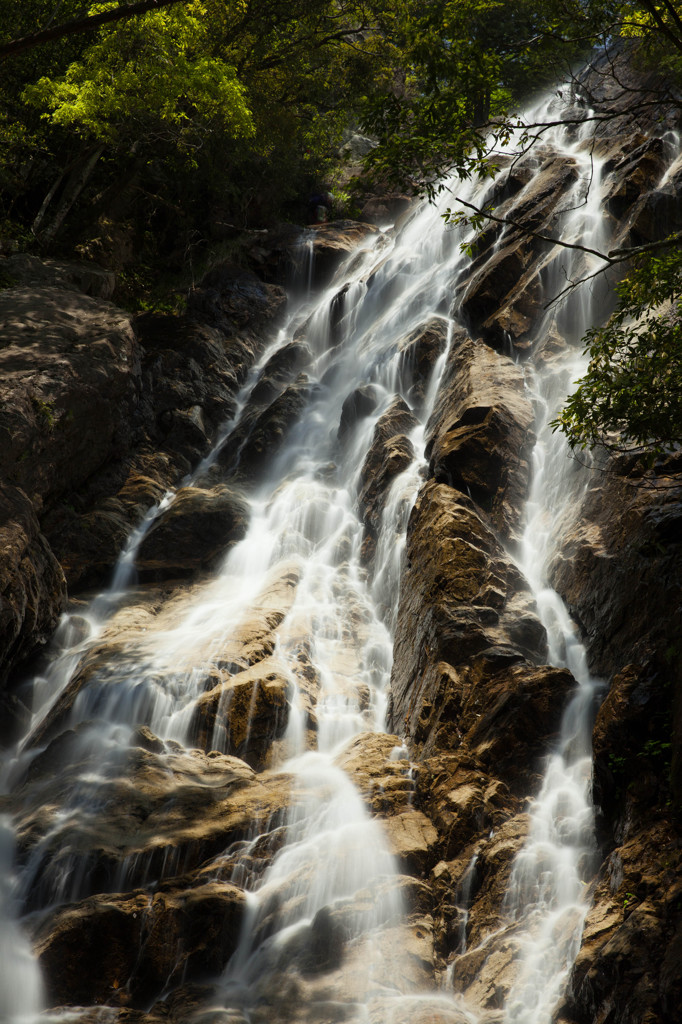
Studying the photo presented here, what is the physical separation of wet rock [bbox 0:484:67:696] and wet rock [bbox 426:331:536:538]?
26.2ft

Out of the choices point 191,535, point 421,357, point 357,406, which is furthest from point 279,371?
point 191,535

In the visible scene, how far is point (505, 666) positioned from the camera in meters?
9.20

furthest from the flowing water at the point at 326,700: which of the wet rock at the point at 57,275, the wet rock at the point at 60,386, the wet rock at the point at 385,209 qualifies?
the wet rock at the point at 385,209

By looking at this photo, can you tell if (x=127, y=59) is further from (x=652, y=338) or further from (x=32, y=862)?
(x=32, y=862)

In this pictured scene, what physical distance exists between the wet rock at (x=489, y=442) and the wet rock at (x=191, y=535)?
532cm

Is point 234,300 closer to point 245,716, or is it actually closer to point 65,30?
point 245,716

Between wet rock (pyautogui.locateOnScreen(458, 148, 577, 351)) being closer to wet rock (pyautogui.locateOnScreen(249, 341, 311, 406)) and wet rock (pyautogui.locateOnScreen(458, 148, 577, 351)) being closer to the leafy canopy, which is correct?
wet rock (pyautogui.locateOnScreen(249, 341, 311, 406))

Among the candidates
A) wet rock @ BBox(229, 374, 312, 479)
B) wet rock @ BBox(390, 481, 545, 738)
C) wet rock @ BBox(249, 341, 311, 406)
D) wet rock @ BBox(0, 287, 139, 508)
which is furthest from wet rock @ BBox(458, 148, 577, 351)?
wet rock @ BBox(0, 287, 139, 508)

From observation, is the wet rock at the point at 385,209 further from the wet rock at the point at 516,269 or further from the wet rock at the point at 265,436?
the wet rock at the point at 265,436

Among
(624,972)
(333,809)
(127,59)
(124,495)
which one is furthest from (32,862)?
(127,59)

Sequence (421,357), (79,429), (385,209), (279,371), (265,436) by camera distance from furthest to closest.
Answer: (385,209) < (279,371) < (265,436) < (421,357) < (79,429)

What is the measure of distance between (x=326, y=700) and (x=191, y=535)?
6549 mm

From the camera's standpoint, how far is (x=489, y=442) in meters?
13.2

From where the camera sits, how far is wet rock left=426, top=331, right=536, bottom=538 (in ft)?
42.6
